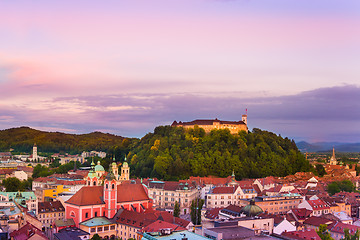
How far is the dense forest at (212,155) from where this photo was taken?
91.6 meters

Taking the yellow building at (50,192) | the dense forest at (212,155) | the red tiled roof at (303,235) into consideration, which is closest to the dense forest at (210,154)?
the dense forest at (212,155)

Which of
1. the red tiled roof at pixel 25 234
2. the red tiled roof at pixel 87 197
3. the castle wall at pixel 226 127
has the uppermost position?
the castle wall at pixel 226 127

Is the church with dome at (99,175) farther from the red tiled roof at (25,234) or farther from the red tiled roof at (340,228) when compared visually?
the red tiled roof at (340,228)

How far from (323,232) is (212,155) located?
48139mm

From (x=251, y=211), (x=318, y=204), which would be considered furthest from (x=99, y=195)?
(x=318, y=204)

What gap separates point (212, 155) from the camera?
312ft

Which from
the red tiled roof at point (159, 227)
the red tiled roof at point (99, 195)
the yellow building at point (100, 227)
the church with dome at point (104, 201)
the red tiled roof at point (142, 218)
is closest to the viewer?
the red tiled roof at point (159, 227)

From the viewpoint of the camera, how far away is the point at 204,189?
73.2 meters

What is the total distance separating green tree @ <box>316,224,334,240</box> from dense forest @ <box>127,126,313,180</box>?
42.4 m

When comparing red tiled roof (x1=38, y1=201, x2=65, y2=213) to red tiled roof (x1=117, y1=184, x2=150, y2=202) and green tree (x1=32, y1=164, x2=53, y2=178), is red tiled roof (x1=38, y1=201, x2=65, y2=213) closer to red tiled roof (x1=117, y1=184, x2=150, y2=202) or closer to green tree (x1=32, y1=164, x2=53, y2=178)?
red tiled roof (x1=117, y1=184, x2=150, y2=202)

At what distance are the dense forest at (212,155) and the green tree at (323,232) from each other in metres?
42.4

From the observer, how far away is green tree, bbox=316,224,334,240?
43.9 meters

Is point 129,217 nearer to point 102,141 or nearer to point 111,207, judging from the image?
point 111,207

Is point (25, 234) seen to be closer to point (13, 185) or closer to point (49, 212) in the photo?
point (49, 212)
